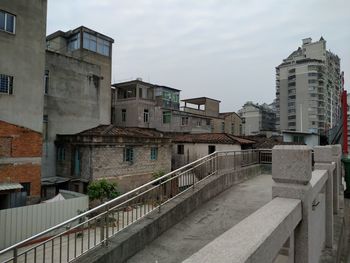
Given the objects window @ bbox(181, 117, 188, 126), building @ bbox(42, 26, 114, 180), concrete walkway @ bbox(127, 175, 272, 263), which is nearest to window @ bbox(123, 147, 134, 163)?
building @ bbox(42, 26, 114, 180)

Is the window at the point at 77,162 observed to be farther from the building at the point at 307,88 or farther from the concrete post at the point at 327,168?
the building at the point at 307,88

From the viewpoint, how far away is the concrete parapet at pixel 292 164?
264 cm

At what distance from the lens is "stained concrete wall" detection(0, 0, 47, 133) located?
15617 mm

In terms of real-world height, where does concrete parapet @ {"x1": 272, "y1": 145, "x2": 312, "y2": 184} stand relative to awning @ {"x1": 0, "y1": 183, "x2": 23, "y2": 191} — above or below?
above

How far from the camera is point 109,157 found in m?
18.0

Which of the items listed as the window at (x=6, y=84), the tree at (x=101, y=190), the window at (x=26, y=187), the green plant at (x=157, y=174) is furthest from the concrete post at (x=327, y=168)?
the window at (x=6, y=84)

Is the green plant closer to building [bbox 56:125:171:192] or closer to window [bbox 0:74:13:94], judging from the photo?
building [bbox 56:125:171:192]

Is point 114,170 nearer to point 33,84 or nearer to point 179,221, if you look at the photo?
point 33,84

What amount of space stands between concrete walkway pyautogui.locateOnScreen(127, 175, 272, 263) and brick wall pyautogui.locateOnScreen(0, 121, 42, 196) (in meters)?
12.4

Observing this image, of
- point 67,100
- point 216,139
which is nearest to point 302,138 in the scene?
point 216,139

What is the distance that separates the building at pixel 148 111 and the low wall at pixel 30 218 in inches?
757

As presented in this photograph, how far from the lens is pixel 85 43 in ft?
86.4

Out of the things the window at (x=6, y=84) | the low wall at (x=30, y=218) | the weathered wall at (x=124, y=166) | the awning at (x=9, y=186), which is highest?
the window at (x=6, y=84)

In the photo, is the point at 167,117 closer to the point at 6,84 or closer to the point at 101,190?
the point at 101,190
